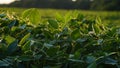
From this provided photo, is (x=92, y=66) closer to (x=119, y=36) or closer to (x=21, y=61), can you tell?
(x=21, y=61)

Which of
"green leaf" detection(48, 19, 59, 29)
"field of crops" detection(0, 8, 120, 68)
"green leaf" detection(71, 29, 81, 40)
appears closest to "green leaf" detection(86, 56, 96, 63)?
"field of crops" detection(0, 8, 120, 68)

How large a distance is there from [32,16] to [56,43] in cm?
27

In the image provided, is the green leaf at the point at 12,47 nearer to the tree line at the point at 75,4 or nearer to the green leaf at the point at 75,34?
the green leaf at the point at 75,34

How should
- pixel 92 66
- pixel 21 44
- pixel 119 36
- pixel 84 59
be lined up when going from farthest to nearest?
pixel 119 36, pixel 21 44, pixel 84 59, pixel 92 66

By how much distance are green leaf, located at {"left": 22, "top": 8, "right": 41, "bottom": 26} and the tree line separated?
4278 centimetres

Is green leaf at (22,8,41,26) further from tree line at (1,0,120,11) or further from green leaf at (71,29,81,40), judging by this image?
tree line at (1,0,120,11)

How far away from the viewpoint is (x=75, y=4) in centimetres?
4909

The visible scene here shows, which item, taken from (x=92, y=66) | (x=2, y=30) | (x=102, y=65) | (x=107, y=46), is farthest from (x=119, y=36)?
(x=2, y=30)

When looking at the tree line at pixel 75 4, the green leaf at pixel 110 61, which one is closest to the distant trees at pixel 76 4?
the tree line at pixel 75 4

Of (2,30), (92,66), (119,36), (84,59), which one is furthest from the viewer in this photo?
(119,36)

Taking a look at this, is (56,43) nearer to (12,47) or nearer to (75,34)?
(75,34)

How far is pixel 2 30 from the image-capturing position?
1.74 meters

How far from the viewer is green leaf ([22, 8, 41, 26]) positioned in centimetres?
184

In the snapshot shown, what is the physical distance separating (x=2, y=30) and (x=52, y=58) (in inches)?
15.2
